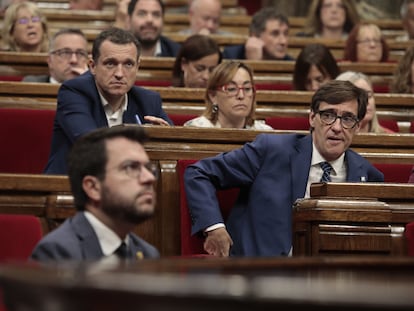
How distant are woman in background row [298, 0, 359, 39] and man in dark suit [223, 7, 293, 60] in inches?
27.1

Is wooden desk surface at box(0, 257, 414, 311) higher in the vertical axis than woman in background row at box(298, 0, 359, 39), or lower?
lower

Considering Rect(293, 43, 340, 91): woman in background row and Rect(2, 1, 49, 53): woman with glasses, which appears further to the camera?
Rect(2, 1, 49, 53): woman with glasses

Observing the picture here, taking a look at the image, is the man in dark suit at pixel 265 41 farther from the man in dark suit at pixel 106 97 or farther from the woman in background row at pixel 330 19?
the man in dark suit at pixel 106 97

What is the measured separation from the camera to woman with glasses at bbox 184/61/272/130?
11.7 feet

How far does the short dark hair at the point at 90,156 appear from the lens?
6.83 feet

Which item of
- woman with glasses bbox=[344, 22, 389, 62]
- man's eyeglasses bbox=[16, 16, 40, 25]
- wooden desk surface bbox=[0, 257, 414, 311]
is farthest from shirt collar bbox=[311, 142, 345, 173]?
woman with glasses bbox=[344, 22, 389, 62]

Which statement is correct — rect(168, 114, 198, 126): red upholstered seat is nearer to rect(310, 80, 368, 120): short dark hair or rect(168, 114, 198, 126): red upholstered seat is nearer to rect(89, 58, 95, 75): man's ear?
rect(89, 58, 95, 75): man's ear

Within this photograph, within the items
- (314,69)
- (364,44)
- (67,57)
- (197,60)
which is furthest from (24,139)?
(364,44)

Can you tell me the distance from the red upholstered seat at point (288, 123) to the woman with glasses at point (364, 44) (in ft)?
4.05

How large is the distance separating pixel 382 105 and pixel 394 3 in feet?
10.2

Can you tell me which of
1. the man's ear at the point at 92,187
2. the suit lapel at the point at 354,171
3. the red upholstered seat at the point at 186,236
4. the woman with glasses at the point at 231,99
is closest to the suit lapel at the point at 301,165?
the suit lapel at the point at 354,171

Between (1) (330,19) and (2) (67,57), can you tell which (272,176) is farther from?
(1) (330,19)

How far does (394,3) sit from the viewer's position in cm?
710

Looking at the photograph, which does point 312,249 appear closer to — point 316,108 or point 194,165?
point 194,165
